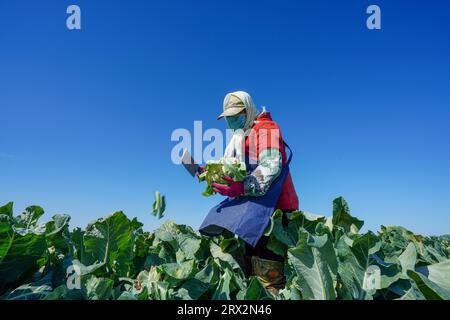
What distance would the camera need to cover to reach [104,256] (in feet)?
7.84

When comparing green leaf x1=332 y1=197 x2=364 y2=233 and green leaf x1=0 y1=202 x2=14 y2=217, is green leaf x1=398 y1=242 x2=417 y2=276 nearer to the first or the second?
green leaf x1=332 y1=197 x2=364 y2=233

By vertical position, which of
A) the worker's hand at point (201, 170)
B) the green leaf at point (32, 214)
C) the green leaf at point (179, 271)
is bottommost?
the green leaf at point (179, 271)

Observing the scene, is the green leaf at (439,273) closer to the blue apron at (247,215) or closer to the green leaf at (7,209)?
the blue apron at (247,215)

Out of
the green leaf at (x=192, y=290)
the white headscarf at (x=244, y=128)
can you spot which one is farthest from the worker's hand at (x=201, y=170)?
the green leaf at (x=192, y=290)

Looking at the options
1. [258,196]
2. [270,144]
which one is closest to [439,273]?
[258,196]

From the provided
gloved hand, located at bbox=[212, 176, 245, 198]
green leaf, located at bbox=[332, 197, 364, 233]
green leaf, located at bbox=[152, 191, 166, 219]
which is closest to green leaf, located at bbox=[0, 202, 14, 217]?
green leaf, located at bbox=[152, 191, 166, 219]

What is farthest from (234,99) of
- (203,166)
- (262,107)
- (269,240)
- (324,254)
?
(324,254)

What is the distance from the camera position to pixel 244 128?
10.2 feet

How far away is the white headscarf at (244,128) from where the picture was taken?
9.74ft

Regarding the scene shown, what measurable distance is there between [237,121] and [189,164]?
0.66m

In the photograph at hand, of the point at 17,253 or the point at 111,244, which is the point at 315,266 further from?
the point at 17,253

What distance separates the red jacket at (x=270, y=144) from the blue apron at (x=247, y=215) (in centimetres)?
13

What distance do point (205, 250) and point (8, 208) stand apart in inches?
75.1

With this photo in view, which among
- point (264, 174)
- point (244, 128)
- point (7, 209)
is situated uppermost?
point (244, 128)
